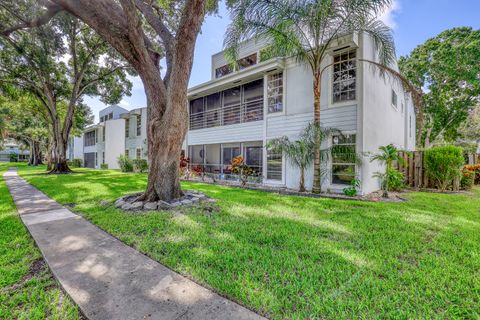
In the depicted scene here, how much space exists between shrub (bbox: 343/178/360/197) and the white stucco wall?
23.0 metres

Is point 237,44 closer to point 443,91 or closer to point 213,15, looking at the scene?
point 213,15

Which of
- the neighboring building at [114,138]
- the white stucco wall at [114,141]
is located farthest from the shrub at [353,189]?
the white stucco wall at [114,141]

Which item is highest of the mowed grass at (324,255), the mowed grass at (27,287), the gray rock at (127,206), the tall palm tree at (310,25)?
the tall palm tree at (310,25)

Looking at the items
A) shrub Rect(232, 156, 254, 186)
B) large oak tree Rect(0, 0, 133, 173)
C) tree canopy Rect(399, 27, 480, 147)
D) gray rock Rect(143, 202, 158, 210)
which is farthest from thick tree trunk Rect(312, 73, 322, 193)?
tree canopy Rect(399, 27, 480, 147)

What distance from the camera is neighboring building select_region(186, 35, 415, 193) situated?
8312 mm

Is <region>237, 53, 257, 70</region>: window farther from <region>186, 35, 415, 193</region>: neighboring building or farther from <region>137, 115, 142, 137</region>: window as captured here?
<region>137, 115, 142, 137</region>: window

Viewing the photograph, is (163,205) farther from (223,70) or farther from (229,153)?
(223,70)

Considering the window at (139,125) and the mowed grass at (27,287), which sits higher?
the window at (139,125)

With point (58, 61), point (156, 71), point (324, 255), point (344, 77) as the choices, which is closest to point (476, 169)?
point (344, 77)

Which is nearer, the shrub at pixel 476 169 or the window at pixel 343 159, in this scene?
the window at pixel 343 159

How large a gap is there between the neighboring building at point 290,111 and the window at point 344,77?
1.4 inches

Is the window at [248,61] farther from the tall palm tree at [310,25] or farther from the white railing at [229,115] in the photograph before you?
the tall palm tree at [310,25]

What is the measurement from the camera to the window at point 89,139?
3123cm

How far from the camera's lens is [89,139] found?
32531 millimetres
